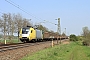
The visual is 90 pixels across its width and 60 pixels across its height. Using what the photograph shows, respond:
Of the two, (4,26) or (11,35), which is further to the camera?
(11,35)

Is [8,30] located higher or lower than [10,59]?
higher

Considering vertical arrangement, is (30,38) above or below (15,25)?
below

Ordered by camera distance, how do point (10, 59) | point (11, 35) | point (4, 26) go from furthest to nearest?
point (11, 35)
point (4, 26)
point (10, 59)

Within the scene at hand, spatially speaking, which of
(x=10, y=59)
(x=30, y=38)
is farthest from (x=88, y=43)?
(x=10, y=59)

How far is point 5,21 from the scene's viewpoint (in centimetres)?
5809

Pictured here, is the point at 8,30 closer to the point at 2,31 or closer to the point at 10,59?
the point at 2,31

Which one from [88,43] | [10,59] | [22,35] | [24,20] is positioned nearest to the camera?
[10,59]

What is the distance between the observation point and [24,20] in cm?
7025

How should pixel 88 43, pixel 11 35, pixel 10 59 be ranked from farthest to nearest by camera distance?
1. pixel 88 43
2. pixel 11 35
3. pixel 10 59

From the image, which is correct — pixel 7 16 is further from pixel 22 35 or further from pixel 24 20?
pixel 22 35

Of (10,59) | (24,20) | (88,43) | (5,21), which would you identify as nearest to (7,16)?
(5,21)

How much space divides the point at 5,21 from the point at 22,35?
17.3m

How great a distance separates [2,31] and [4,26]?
263 cm

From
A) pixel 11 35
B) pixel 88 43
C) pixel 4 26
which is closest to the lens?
pixel 4 26
